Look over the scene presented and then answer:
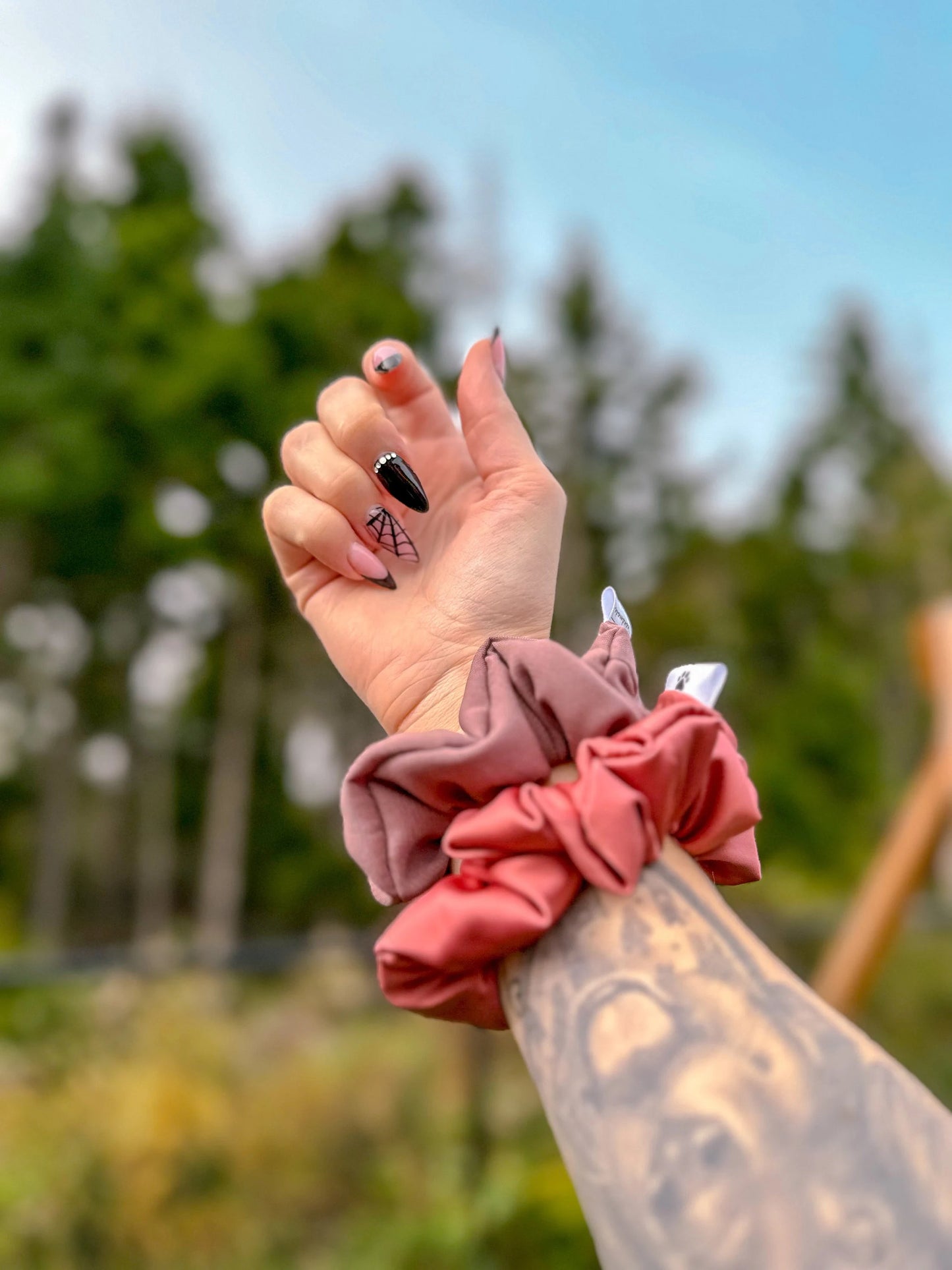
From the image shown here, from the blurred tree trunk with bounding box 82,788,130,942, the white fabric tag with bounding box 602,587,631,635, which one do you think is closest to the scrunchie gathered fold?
the white fabric tag with bounding box 602,587,631,635

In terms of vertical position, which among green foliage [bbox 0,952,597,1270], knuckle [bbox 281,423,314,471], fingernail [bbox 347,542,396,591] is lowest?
green foliage [bbox 0,952,597,1270]

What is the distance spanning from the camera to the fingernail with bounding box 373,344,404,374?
1366 mm

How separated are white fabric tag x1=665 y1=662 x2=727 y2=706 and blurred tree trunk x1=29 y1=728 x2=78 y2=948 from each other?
42.1 feet

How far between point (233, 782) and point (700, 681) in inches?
468

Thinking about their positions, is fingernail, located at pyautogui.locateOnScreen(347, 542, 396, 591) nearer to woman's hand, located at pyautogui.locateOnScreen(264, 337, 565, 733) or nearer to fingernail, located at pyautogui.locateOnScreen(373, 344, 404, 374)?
woman's hand, located at pyautogui.locateOnScreen(264, 337, 565, 733)

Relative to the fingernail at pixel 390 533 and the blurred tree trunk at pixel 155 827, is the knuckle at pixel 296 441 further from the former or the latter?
the blurred tree trunk at pixel 155 827

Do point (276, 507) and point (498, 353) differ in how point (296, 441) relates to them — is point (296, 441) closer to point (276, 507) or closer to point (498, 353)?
point (276, 507)

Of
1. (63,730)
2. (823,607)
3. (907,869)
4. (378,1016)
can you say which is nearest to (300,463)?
(907,869)

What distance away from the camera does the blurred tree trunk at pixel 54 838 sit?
42.9 feet

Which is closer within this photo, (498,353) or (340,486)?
(340,486)

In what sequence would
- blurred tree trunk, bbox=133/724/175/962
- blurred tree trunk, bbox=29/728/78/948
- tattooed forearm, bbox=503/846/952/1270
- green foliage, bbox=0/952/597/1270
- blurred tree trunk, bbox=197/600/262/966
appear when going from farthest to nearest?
1. blurred tree trunk, bbox=133/724/175/962
2. blurred tree trunk, bbox=29/728/78/948
3. blurred tree trunk, bbox=197/600/262/966
4. green foliage, bbox=0/952/597/1270
5. tattooed forearm, bbox=503/846/952/1270

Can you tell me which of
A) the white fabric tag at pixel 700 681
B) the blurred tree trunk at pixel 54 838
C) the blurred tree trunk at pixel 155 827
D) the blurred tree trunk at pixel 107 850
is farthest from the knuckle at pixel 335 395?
the blurred tree trunk at pixel 107 850

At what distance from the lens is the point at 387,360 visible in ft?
4.48

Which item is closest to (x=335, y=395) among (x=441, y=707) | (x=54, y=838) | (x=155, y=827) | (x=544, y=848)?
(x=441, y=707)
